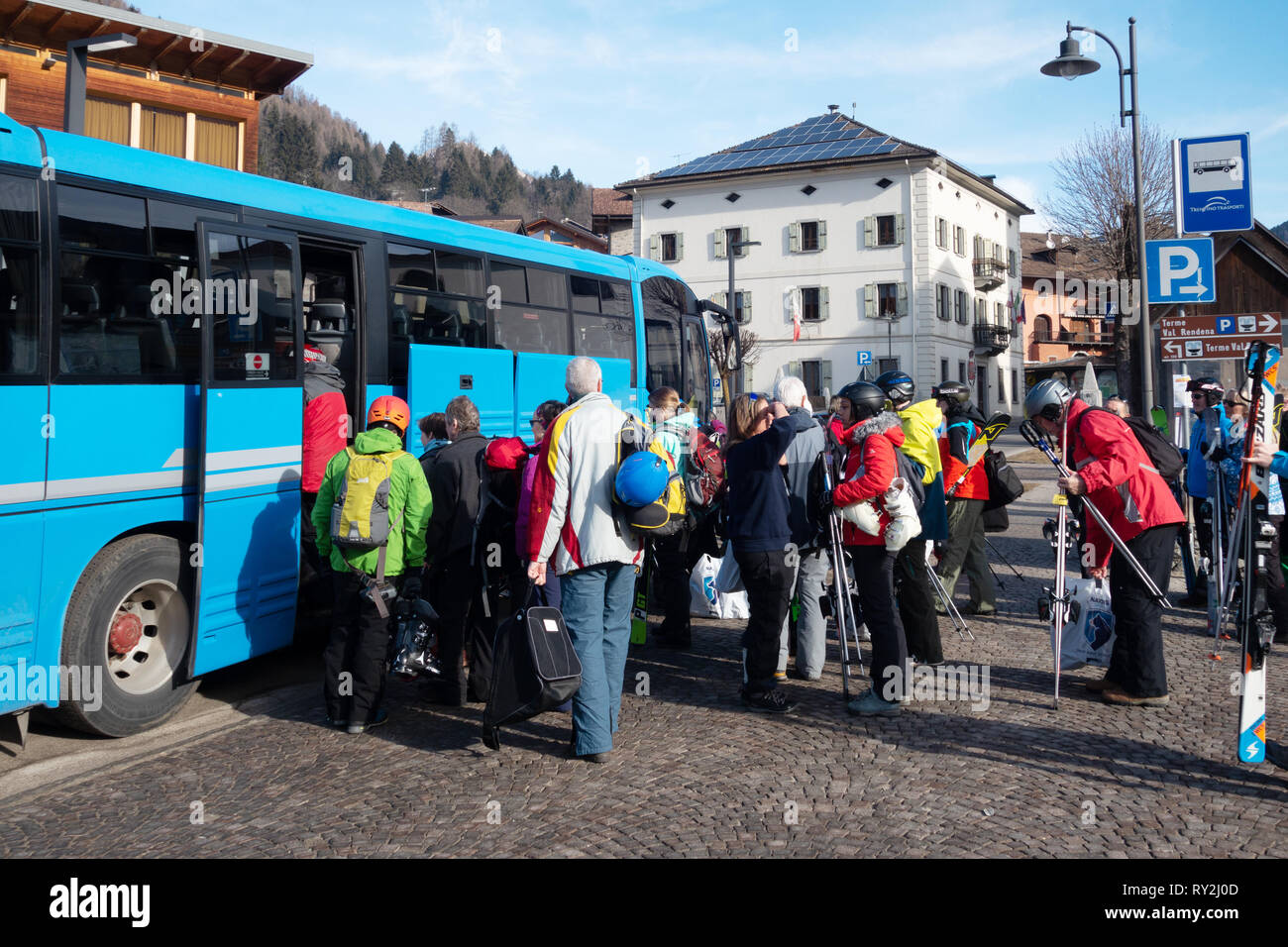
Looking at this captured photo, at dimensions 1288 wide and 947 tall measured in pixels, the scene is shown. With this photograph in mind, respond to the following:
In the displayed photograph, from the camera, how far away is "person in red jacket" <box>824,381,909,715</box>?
6316 millimetres

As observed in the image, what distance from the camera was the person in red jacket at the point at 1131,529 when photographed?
6430 millimetres

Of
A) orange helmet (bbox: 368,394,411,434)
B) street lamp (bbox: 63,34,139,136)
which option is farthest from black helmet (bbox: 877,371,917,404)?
street lamp (bbox: 63,34,139,136)

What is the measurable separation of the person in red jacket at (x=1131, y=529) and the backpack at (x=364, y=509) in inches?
152

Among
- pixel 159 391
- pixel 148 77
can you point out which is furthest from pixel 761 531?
pixel 148 77

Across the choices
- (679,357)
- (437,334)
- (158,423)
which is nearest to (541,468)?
(158,423)

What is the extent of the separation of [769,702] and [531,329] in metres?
Result: 5.13

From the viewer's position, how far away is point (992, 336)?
56188mm

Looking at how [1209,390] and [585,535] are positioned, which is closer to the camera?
[585,535]

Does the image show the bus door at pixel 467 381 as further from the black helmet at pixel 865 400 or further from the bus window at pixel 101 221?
the black helmet at pixel 865 400

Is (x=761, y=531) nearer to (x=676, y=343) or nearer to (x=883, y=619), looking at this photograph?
(x=883, y=619)

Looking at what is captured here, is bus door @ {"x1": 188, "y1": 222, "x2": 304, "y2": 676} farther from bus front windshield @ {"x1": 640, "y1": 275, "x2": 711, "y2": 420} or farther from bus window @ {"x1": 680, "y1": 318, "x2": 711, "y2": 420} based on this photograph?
bus window @ {"x1": 680, "y1": 318, "x2": 711, "y2": 420}

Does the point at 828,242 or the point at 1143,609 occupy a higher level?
the point at 828,242

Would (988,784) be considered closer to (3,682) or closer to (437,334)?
(3,682)

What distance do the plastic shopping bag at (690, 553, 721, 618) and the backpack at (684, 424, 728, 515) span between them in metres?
1.52
